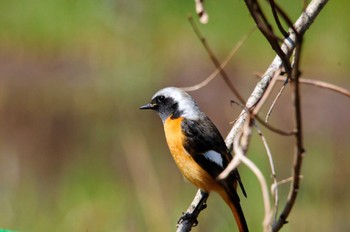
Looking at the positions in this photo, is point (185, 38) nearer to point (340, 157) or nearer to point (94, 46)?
point (94, 46)

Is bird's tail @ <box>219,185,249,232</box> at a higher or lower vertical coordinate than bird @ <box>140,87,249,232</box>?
lower

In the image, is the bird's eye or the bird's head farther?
the bird's eye

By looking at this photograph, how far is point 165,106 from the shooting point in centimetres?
509

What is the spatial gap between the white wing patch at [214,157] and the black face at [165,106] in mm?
389

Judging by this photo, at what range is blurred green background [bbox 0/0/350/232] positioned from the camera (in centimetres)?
638

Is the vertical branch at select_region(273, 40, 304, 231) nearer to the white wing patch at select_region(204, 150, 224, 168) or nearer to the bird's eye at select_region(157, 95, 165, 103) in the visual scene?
the white wing patch at select_region(204, 150, 224, 168)

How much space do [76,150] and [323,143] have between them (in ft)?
5.58

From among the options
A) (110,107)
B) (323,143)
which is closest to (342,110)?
(323,143)

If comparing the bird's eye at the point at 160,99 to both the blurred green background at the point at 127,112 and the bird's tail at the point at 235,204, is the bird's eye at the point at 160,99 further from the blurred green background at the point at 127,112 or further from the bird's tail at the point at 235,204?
the bird's tail at the point at 235,204

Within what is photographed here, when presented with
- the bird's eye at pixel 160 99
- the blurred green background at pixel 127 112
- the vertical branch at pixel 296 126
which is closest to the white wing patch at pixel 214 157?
the bird's eye at pixel 160 99

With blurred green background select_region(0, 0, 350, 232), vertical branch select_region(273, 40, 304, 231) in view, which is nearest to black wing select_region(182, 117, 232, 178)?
blurred green background select_region(0, 0, 350, 232)

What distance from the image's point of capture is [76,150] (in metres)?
7.57

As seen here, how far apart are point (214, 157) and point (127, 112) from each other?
330 centimetres

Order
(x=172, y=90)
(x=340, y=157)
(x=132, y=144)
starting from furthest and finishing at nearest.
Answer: (x=340, y=157)
(x=132, y=144)
(x=172, y=90)
